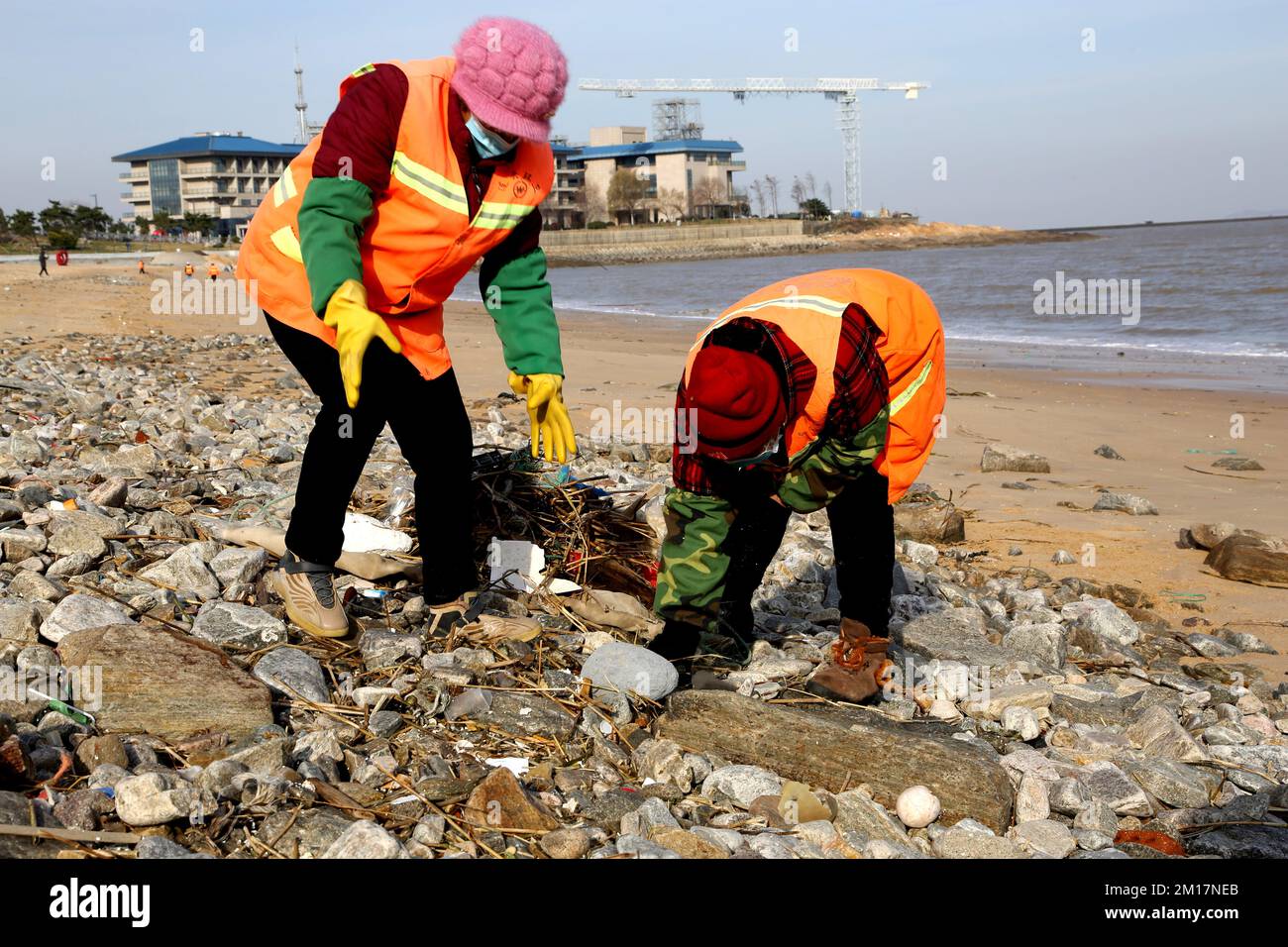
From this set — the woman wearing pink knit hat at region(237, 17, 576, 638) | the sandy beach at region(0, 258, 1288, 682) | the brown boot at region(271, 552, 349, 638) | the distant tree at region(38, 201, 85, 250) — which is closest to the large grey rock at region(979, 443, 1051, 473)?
the sandy beach at region(0, 258, 1288, 682)

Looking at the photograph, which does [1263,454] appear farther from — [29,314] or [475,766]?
[29,314]

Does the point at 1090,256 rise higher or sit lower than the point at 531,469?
higher

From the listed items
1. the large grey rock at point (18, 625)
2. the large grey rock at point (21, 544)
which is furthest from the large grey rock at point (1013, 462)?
the large grey rock at point (18, 625)

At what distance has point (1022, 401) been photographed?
10312 mm

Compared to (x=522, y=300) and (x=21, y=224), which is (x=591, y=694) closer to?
(x=522, y=300)

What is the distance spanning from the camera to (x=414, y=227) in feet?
9.50

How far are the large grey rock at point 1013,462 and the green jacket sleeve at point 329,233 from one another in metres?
5.17

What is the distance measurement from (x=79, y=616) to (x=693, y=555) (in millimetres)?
1582

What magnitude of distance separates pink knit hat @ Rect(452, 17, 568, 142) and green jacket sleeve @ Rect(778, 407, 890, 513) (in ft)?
3.49

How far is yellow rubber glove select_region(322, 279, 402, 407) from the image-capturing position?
267 centimetres

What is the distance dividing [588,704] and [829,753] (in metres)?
0.62

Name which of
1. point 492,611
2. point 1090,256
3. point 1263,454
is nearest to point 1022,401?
point 1263,454

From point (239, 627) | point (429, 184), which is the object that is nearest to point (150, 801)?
point (239, 627)

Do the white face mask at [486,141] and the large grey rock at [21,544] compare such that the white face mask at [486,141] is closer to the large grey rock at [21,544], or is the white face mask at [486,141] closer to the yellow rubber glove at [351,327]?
the yellow rubber glove at [351,327]
